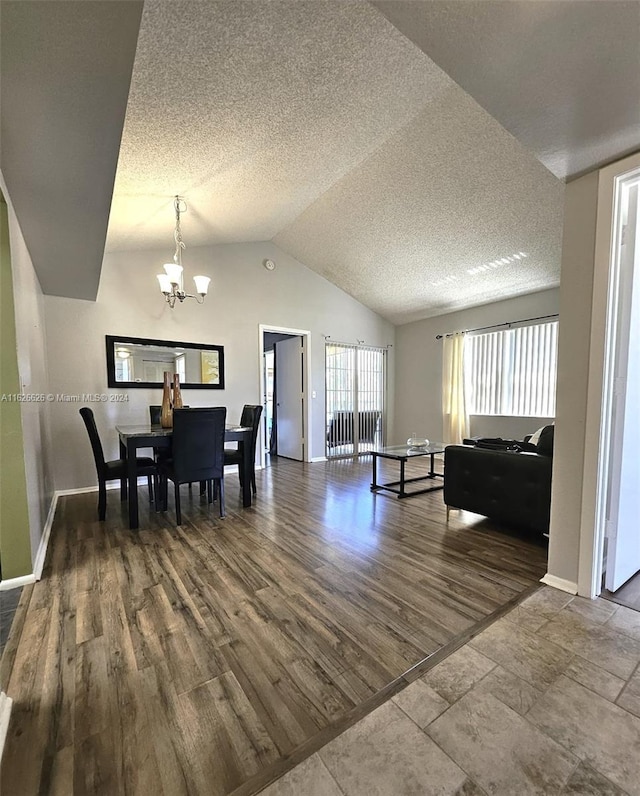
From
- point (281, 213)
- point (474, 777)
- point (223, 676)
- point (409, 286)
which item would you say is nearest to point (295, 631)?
point (223, 676)

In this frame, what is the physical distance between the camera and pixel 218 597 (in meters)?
1.84

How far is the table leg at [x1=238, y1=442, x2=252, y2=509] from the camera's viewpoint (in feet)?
11.0

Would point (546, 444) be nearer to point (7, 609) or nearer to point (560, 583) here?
point (560, 583)

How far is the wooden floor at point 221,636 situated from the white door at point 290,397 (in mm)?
2977

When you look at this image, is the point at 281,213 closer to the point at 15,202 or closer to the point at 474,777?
the point at 15,202

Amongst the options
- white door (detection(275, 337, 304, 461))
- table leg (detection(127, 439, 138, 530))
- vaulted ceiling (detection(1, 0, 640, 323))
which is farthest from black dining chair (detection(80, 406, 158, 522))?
white door (detection(275, 337, 304, 461))

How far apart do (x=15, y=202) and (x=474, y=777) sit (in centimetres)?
321

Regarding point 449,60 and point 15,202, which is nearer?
point 449,60

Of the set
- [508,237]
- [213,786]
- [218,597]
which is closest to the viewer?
[213,786]

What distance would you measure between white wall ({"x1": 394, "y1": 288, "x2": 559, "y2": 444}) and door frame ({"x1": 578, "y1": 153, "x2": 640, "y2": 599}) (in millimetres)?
3382

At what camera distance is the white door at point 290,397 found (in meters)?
5.79

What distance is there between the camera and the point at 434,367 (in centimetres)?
619

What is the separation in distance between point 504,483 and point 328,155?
3.08 m

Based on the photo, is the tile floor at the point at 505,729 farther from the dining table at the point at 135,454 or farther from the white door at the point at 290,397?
the white door at the point at 290,397
